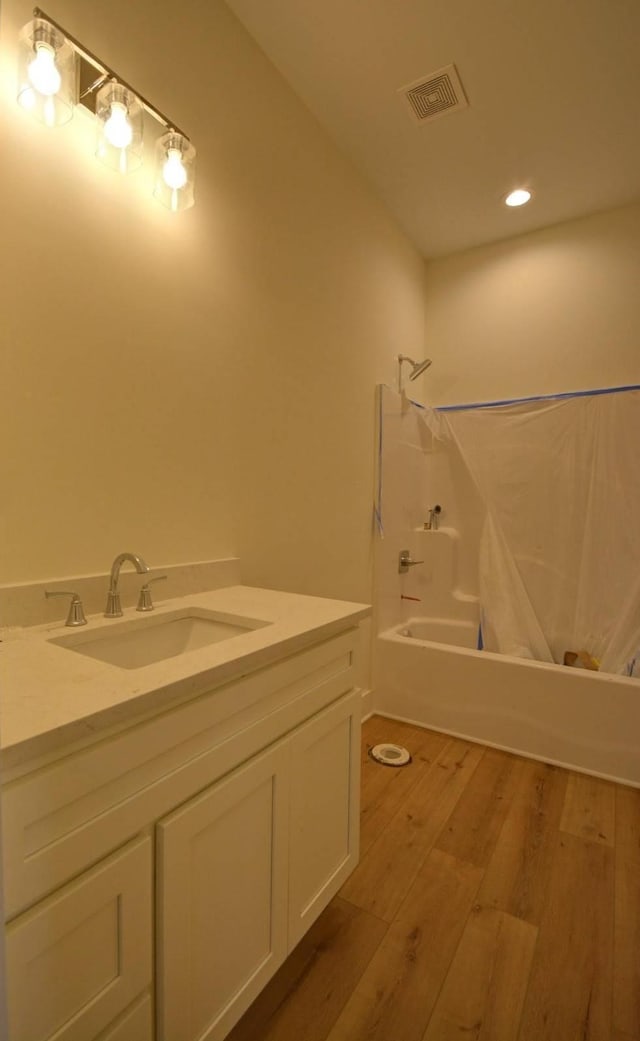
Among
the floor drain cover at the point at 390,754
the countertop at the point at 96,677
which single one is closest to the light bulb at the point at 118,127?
the countertop at the point at 96,677

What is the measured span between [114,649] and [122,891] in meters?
0.52

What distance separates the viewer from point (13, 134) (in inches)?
38.8

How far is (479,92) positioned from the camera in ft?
5.97

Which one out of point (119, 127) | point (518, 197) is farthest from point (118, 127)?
point (518, 197)

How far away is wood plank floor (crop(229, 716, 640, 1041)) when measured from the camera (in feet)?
3.37

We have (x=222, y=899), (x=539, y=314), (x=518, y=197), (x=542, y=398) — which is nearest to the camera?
(x=222, y=899)

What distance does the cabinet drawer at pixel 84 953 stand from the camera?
1.85 ft

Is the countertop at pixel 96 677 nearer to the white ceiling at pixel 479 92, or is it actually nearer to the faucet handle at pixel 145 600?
the faucet handle at pixel 145 600

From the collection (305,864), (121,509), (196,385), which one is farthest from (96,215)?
(305,864)

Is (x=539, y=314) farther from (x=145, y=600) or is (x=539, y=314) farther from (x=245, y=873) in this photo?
(x=245, y=873)

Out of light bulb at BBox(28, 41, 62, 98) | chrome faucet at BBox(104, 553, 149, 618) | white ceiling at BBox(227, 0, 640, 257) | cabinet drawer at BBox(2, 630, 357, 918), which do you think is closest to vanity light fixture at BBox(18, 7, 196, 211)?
light bulb at BBox(28, 41, 62, 98)

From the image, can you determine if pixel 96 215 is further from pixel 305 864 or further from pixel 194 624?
pixel 305 864

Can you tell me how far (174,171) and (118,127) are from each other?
172 mm

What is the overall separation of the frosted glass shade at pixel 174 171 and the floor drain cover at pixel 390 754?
2206 millimetres
